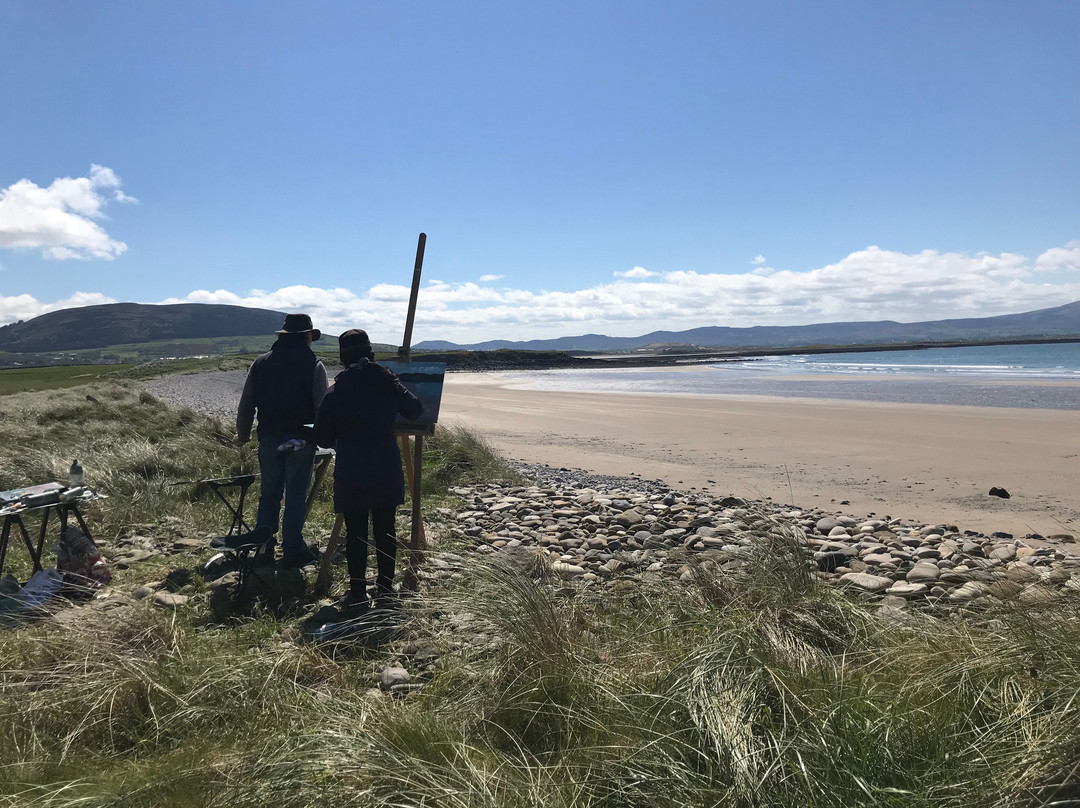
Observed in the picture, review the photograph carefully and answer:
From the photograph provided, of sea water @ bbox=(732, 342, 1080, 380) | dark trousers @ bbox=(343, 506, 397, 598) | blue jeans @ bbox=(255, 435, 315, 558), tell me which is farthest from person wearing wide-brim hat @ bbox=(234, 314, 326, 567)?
sea water @ bbox=(732, 342, 1080, 380)

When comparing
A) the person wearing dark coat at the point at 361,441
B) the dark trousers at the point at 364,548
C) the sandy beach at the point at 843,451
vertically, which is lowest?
the sandy beach at the point at 843,451

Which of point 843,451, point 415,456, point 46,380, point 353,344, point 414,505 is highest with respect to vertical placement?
point 353,344

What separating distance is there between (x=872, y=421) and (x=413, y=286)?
1880 cm

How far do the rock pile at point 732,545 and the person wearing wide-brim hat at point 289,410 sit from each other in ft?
4.34

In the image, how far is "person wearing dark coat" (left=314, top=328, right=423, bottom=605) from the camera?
4.98m

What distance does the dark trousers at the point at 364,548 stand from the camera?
16.6 feet

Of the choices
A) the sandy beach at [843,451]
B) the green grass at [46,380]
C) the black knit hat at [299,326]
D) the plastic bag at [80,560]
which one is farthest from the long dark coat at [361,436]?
the green grass at [46,380]

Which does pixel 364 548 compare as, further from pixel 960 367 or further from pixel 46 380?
pixel 960 367

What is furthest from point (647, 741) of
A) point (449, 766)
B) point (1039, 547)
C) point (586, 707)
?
point (1039, 547)

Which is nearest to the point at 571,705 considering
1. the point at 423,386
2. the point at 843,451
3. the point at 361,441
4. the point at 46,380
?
the point at 361,441

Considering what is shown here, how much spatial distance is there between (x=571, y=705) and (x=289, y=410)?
12.1 ft

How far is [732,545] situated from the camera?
6.43m

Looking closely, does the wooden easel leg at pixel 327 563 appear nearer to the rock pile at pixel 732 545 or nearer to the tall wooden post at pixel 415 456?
the tall wooden post at pixel 415 456

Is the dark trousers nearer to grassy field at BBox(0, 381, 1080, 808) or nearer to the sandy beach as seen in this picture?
grassy field at BBox(0, 381, 1080, 808)
